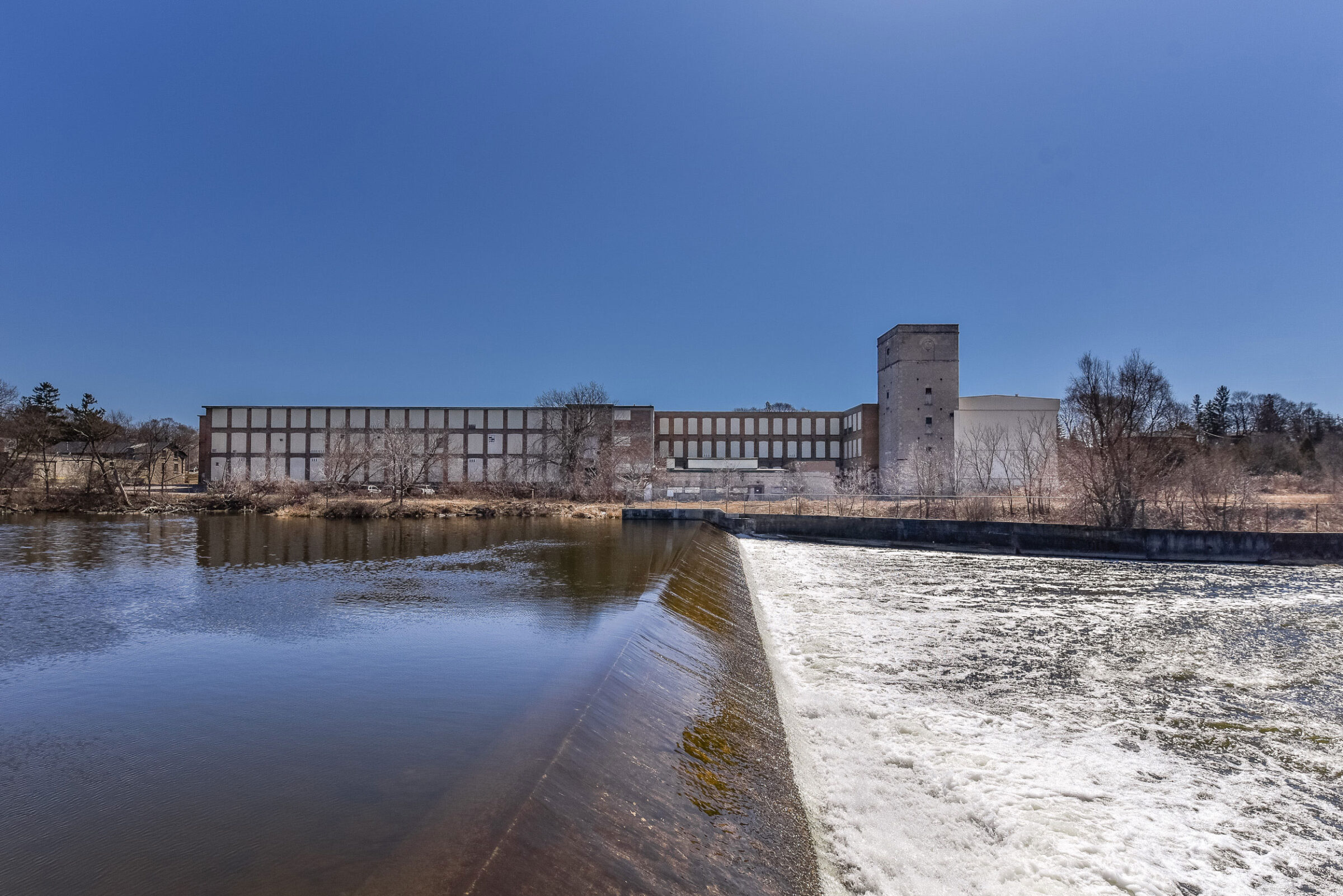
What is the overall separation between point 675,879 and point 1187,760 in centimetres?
644

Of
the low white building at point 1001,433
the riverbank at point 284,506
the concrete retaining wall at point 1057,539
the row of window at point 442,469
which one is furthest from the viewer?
the row of window at point 442,469

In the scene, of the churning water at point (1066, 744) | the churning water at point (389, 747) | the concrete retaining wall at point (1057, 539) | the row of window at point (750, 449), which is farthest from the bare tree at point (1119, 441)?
the row of window at point (750, 449)

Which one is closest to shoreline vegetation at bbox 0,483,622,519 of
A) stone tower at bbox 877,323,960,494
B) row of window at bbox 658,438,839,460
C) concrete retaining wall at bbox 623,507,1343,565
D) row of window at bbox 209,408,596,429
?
concrete retaining wall at bbox 623,507,1343,565

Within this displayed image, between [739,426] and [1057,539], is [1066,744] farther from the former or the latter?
[739,426]

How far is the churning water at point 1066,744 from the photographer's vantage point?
5.45m

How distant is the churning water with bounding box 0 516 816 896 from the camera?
3877 millimetres

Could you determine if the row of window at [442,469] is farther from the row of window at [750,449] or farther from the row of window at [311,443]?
the row of window at [750,449]

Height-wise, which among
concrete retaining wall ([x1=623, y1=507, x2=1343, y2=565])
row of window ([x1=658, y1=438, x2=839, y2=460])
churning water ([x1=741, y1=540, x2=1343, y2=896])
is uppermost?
row of window ([x1=658, y1=438, x2=839, y2=460])

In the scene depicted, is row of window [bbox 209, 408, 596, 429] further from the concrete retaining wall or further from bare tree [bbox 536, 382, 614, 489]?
the concrete retaining wall

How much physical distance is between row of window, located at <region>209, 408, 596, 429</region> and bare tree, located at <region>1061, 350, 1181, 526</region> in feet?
132

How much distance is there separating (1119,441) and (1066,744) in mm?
28319

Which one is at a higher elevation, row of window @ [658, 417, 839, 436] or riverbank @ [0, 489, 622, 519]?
row of window @ [658, 417, 839, 436]

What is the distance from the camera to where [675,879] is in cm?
393

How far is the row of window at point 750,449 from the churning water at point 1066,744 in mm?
53310
